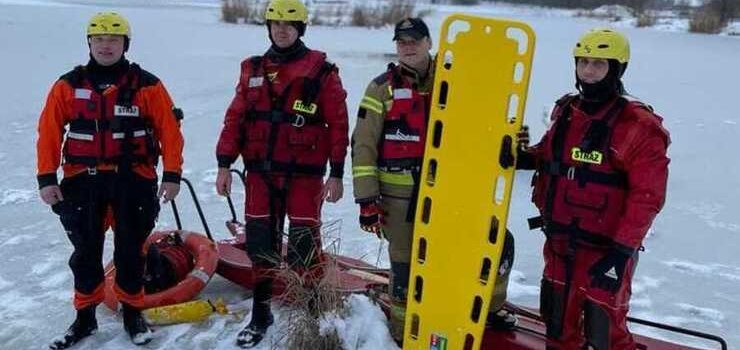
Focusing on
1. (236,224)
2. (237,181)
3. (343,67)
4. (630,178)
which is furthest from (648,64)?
(630,178)

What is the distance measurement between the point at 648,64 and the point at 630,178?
15199 mm

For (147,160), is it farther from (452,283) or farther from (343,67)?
(343,67)

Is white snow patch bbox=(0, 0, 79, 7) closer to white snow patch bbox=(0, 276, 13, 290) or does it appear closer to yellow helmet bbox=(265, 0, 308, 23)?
white snow patch bbox=(0, 276, 13, 290)

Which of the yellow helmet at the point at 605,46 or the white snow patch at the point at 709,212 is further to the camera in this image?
the white snow patch at the point at 709,212

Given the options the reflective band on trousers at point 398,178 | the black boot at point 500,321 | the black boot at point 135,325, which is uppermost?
the reflective band on trousers at point 398,178

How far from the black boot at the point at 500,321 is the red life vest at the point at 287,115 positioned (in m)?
1.19

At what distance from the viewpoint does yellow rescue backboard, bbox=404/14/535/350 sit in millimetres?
3246

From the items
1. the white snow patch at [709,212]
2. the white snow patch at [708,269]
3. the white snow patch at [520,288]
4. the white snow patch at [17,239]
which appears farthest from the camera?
the white snow patch at [709,212]

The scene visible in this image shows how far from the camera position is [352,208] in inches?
250

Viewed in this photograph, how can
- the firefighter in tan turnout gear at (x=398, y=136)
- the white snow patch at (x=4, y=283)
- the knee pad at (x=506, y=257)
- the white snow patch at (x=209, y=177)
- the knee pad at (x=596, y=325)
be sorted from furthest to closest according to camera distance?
the white snow patch at (x=209, y=177)
the white snow patch at (x=4, y=283)
the knee pad at (x=506, y=257)
the firefighter in tan turnout gear at (x=398, y=136)
the knee pad at (x=596, y=325)

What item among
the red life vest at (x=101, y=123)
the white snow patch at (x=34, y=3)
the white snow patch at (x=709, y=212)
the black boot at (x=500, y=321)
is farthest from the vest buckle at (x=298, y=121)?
the white snow patch at (x=34, y=3)

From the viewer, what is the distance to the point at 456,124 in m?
3.33

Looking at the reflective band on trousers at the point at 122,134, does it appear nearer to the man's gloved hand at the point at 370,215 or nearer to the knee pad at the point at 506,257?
the man's gloved hand at the point at 370,215

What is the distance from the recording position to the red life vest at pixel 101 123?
3650 mm
